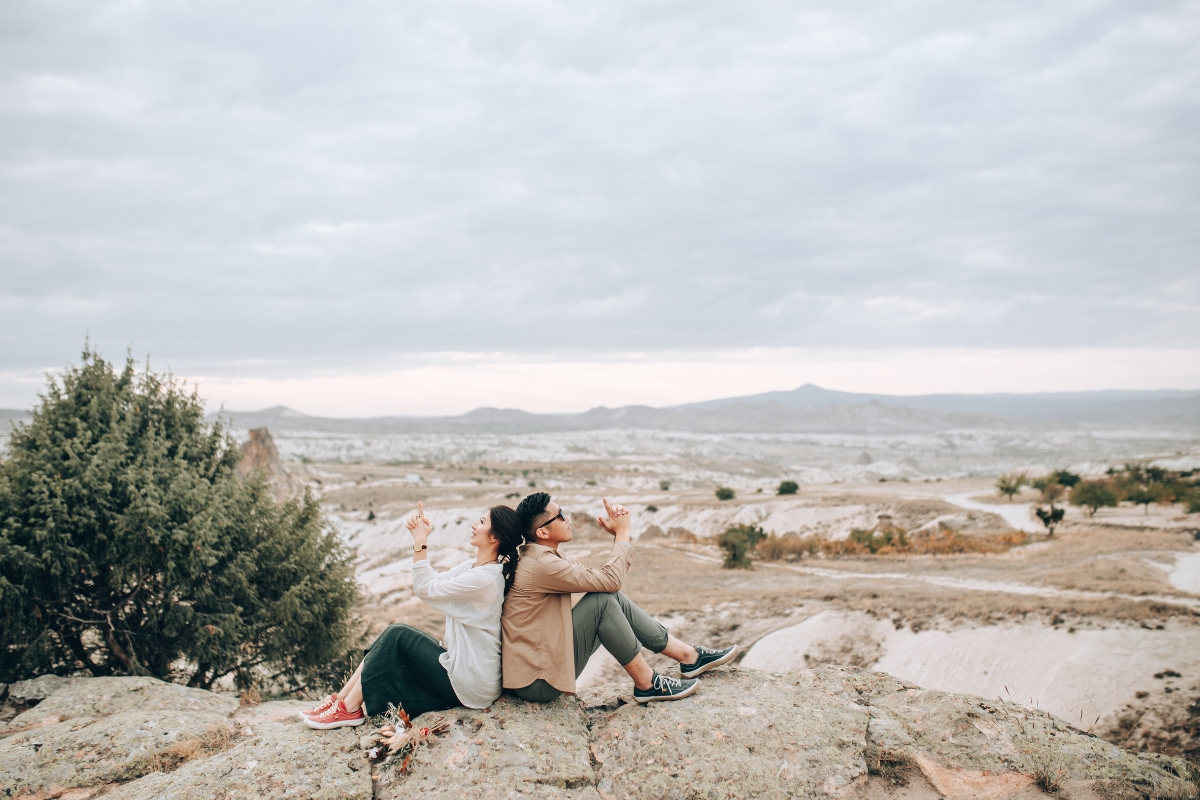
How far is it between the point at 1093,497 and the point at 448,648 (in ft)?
115

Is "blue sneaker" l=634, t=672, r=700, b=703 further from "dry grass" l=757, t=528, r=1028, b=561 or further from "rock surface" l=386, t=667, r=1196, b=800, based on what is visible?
"dry grass" l=757, t=528, r=1028, b=561

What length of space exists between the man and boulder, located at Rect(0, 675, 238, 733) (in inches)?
173

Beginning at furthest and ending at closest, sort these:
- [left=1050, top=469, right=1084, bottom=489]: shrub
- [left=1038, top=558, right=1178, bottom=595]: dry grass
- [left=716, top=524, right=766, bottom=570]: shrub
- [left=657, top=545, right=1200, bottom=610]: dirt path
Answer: [left=1050, top=469, right=1084, bottom=489]: shrub, [left=716, top=524, right=766, bottom=570]: shrub, [left=1038, top=558, right=1178, bottom=595]: dry grass, [left=657, top=545, right=1200, bottom=610]: dirt path

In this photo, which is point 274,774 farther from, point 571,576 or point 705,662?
point 705,662

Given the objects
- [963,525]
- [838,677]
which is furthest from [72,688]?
[963,525]

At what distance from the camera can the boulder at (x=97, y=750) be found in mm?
5113

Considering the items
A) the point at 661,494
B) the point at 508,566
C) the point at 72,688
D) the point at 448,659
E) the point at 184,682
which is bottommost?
the point at 661,494

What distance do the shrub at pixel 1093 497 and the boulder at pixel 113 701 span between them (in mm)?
34881

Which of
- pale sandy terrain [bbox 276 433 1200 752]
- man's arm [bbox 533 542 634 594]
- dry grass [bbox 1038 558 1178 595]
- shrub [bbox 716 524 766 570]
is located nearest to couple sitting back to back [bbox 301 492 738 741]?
man's arm [bbox 533 542 634 594]

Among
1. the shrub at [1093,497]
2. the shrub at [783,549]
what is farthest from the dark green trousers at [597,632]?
the shrub at [1093,497]

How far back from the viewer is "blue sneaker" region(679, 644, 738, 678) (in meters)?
6.02

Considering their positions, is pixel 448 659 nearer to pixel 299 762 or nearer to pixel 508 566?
pixel 508 566

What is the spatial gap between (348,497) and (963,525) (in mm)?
42181

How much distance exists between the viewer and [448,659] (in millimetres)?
5172
